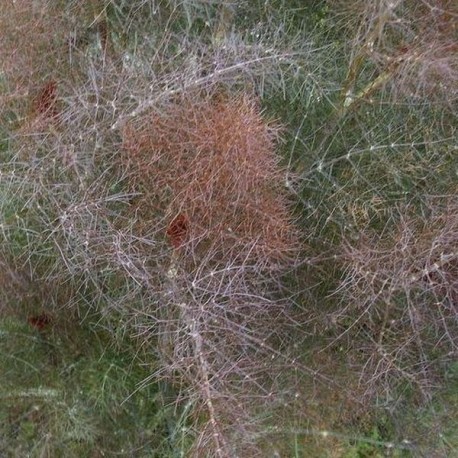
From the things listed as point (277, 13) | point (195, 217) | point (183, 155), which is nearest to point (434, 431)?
point (195, 217)

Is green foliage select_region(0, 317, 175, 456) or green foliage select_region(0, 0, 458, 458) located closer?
green foliage select_region(0, 0, 458, 458)

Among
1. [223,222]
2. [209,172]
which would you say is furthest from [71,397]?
[209,172]

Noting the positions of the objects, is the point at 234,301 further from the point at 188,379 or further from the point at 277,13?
the point at 277,13

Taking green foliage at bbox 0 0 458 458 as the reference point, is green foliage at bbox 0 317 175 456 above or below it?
below

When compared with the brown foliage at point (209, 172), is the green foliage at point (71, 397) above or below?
below

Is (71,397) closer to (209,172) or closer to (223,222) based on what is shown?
(223,222)

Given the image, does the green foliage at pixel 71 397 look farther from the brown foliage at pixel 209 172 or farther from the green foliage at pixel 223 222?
the brown foliage at pixel 209 172

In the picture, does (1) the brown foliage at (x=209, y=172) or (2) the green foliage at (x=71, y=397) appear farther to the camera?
(2) the green foliage at (x=71, y=397)

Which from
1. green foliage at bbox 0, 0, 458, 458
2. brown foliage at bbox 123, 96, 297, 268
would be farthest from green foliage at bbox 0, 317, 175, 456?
brown foliage at bbox 123, 96, 297, 268

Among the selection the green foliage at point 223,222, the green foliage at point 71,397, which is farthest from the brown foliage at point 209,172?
the green foliage at point 71,397

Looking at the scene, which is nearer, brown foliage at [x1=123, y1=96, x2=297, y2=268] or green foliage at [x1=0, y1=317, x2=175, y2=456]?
brown foliage at [x1=123, y1=96, x2=297, y2=268]

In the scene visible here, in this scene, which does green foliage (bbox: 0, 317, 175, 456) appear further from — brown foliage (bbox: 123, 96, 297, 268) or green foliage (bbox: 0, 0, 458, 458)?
brown foliage (bbox: 123, 96, 297, 268)
